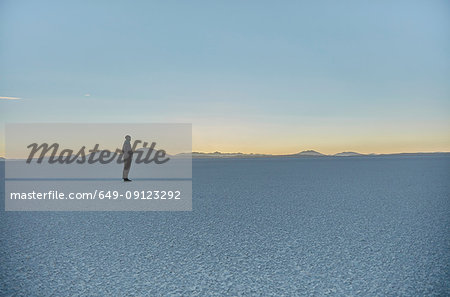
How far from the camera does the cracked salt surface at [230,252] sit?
558 centimetres

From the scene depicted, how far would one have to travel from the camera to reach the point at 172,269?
20.7 feet

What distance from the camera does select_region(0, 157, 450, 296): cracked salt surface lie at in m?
5.58

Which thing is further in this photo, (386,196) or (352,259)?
(386,196)

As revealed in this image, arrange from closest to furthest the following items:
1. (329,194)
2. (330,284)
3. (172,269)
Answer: (330,284) → (172,269) → (329,194)

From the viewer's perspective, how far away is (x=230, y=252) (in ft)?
24.0

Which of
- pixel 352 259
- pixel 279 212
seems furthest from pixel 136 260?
pixel 279 212

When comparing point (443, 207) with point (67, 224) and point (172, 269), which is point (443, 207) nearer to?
point (172, 269)

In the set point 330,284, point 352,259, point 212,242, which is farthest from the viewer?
point 212,242

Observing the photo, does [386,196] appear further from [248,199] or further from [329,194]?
[248,199]

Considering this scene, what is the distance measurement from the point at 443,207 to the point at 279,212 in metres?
5.33

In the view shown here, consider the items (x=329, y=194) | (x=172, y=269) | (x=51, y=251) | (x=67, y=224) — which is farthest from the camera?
(x=329, y=194)

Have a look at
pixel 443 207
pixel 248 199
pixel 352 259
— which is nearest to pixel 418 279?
pixel 352 259

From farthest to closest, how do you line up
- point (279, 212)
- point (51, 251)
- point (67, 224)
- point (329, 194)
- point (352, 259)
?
point (329, 194) → point (279, 212) → point (67, 224) → point (51, 251) → point (352, 259)

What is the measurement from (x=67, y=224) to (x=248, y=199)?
6.83m
